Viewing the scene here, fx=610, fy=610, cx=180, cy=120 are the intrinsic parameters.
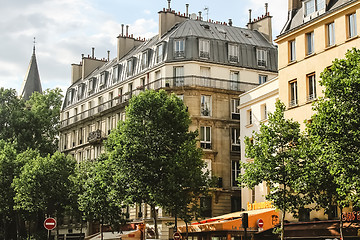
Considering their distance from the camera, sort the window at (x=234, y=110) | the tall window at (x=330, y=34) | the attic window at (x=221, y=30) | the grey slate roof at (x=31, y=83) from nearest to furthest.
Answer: the tall window at (x=330, y=34), the window at (x=234, y=110), the attic window at (x=221, y=30), the grey slate roof at (x=31, y=83)

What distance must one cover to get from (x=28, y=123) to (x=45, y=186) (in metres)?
15.8

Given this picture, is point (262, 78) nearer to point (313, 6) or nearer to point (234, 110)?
point (234, 110)

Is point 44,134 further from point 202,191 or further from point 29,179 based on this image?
point 202,191

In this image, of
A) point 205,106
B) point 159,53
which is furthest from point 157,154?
point 159,53

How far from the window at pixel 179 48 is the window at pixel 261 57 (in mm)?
6504

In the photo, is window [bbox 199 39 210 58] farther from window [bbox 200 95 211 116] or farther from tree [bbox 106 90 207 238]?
tree [bbox 106 90 207 238]

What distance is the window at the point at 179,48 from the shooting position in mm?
46750

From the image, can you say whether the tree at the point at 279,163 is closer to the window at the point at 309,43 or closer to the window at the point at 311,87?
the window at the point at 311,87

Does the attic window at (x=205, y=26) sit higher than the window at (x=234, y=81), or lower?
higher

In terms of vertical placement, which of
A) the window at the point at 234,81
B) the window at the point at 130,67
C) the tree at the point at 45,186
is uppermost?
the window at the point at 130,67

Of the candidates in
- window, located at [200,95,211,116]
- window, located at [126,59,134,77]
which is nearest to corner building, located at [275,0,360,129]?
window, located at [200,95,211,116]

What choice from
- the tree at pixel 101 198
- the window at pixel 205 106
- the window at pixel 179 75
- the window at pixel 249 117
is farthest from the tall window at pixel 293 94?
the window at pixel 179 75

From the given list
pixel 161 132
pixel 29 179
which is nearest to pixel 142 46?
pixel 29 179

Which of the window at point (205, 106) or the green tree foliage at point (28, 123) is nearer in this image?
the window at point (205, 106)
